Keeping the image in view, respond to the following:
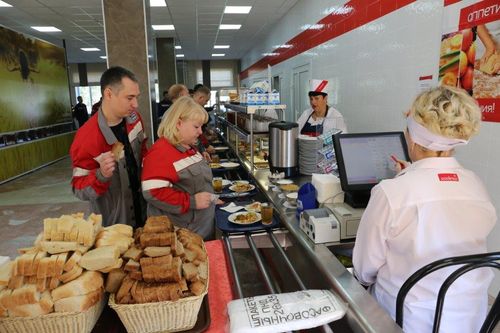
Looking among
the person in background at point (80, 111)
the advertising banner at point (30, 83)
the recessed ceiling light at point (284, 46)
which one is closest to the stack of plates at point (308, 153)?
the recessed ceiling light at point (284, 46)

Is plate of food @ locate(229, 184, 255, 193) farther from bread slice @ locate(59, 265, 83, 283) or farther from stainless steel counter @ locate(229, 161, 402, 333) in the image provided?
bread slice @ locate(59, 265, 83, 283)

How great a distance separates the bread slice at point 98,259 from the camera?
1.00 m

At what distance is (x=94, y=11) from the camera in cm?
776

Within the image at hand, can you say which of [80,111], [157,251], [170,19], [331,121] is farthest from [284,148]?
[80,111]

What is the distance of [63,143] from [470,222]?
11.7 m

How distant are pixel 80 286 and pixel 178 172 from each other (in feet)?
3.91

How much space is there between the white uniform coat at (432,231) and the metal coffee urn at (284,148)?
154 centimetres

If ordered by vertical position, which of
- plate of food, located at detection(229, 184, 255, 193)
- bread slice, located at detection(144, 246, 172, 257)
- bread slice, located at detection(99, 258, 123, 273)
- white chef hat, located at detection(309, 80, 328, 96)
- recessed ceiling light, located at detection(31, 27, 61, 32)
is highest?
recessed ceiling light, located at detection(31, 27, 61, 32)

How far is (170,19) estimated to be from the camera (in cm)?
883

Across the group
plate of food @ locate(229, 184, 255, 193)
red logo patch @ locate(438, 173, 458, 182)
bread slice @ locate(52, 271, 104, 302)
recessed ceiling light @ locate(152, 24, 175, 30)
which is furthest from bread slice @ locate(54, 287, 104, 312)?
recessed ceiling light @ locate(152, 24, 175, 30)

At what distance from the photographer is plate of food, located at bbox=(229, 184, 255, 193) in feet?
9.74

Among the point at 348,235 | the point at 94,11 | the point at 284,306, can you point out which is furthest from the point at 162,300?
the point at 94,11

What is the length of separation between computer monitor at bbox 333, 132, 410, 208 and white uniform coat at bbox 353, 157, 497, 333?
54cm

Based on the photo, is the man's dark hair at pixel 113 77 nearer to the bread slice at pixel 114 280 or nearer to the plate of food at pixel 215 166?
the bread slice at pixel 114 280
